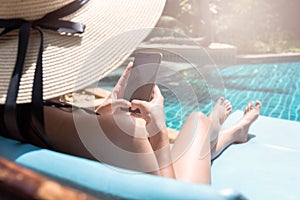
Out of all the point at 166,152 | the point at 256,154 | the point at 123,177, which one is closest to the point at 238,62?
the point at 256,154

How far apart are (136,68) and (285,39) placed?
10.7 meters

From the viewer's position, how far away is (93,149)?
3.89 ft

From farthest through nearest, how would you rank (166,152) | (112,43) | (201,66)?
(201,66)
(166,152)
(112,43)

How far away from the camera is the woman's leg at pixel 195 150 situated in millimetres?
1682

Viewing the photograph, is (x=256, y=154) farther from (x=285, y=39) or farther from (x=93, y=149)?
(x=285, y=39)

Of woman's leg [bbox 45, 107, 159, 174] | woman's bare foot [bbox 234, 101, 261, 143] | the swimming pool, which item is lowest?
the swimming pool

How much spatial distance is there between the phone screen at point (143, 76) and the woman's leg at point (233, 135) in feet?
1.89

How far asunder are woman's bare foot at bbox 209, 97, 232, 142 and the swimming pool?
579mm

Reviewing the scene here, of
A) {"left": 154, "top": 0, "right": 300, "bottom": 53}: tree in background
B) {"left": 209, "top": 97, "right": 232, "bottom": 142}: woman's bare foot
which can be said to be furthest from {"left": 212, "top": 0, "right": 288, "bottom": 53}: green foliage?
{"left": 209, "top": 97, "right": 232, "bottom": 142}: woman's bare foot

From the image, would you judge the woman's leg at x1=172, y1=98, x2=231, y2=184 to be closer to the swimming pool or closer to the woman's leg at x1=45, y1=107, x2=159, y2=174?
the woman's leg at x1=45, y1=107, x2=159, y2=174

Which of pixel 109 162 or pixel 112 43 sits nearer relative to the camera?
pixel 109 162

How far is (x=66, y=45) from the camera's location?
4.11 ft

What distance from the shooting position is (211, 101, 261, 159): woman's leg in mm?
2156

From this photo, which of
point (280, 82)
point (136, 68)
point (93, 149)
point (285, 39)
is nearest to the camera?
point (93, 149)
